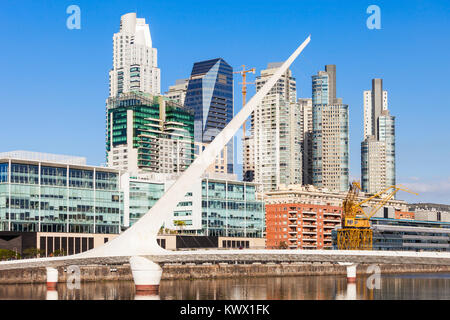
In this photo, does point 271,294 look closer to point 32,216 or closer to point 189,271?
point 189,271

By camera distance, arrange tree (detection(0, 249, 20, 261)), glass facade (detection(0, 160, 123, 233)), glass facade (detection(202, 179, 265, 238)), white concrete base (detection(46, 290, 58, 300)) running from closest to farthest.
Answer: white concrete base (detection(46, 290, 58, 300)) < tree (detection(0, 249, 20, 261)) < glass facade (detection(0, 160, 123, 233)) < glass facade (detection(202, 179, 265, 238))

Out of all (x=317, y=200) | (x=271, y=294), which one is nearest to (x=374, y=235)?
(x=317, y=200)

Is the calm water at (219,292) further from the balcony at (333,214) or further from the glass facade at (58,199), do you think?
the balcony at (333,214)

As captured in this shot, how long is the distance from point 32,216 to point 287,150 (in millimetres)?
117416

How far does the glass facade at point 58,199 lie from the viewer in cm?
8125

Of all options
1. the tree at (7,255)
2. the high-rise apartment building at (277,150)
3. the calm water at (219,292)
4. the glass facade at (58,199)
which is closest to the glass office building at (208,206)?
the glass facade at (58,199)

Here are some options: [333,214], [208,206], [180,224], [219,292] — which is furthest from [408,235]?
[219,292]

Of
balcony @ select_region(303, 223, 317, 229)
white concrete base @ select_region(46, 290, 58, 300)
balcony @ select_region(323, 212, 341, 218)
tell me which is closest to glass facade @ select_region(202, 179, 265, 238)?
balcony @ select_region(303, 223, 317, 229)

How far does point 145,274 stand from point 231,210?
185 ft

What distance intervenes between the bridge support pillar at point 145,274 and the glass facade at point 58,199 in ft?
114

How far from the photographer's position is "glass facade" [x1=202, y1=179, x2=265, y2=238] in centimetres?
10188

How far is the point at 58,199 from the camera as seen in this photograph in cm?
8525

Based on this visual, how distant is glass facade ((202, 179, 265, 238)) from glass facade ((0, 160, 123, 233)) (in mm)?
13441

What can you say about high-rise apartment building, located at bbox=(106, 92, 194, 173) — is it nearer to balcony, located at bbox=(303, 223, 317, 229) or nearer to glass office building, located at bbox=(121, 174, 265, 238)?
balcony, located at bbox=(303, 223, 317, 229)
